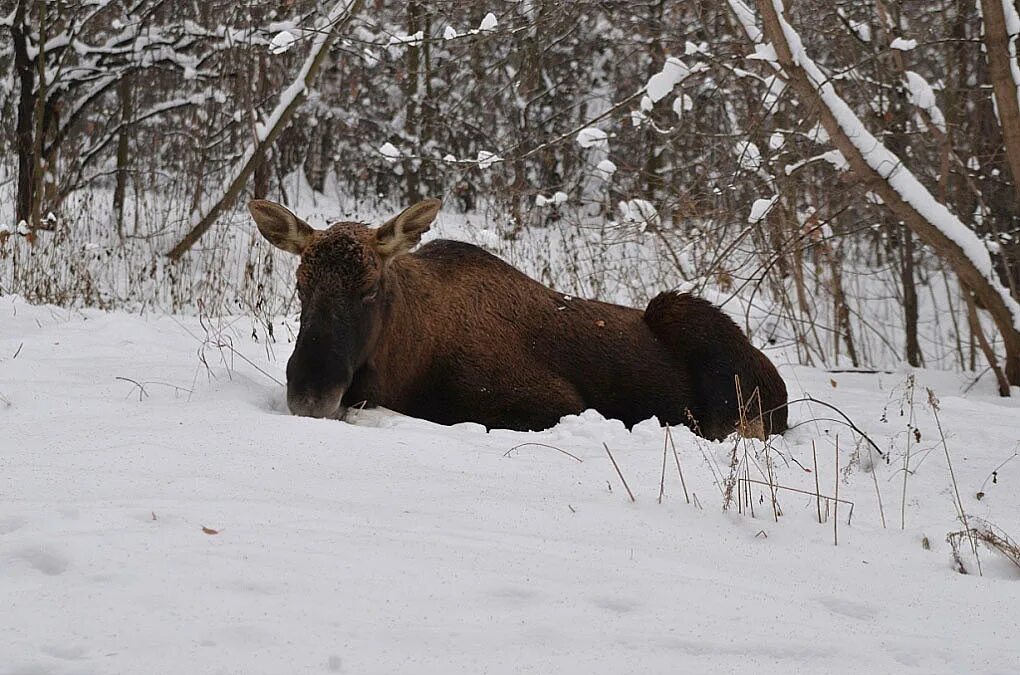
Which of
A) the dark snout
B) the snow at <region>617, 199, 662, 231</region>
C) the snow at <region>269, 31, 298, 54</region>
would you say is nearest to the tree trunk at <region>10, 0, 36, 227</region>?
the snow at <region>269, 31, 298, 54</region>

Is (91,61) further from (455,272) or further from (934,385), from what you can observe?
(934,385)

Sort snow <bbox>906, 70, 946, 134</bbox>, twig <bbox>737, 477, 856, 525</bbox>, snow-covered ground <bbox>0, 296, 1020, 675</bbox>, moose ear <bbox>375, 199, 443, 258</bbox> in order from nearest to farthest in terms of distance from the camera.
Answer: snow-covered ground <bbox>0, 296, 1020, 675</bbox>, twig <bbox>737, 477, 856, 525</bbox>, moose ear <bbox>375, 199, 443, 258</bbox>, snow <bbox>906, 70, 946, 134</bbox>

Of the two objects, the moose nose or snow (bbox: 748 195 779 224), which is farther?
snow (bbox: 748 195 779 224)

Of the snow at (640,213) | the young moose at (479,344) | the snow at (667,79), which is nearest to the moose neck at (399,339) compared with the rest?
the young moose at (479,344)

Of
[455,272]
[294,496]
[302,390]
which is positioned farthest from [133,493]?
[455,272]

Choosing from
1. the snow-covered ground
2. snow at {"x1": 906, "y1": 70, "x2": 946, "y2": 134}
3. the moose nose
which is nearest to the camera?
the snow-covered ground

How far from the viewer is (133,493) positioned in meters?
3.08

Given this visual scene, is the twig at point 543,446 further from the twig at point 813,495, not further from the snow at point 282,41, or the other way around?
the snow at point 282,41

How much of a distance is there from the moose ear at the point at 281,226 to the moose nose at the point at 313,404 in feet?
3.19

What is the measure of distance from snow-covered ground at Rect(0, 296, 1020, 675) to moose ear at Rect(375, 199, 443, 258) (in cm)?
111

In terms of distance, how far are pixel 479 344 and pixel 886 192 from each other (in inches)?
113

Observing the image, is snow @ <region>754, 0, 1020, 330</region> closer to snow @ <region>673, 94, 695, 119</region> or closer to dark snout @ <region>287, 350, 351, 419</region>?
snow @ <region>673, 94, 695, 119</region>

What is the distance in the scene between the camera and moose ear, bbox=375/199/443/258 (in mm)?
5312

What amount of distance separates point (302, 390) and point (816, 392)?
154 inches
